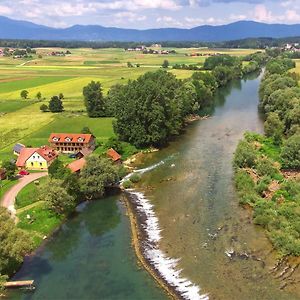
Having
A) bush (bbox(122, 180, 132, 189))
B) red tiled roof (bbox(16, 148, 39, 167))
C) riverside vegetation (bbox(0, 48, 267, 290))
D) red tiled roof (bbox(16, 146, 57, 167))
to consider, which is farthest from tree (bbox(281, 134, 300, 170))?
red tiled roof (bbox(16, 148, 39, 167))

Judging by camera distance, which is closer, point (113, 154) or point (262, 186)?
point (262, 186)

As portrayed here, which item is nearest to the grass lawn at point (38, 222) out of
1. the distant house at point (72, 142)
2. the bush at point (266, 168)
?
the distant house at point (72, 142)

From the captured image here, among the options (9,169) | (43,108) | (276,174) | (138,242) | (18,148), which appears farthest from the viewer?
(43,108)

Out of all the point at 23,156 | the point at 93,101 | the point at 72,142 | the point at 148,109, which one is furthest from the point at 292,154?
the point at 93,101

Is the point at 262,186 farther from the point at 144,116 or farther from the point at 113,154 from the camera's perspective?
the point at 144,116

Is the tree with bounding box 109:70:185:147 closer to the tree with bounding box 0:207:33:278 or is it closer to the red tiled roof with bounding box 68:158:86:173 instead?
the red tiled roof with bounding box 68:158:86:173

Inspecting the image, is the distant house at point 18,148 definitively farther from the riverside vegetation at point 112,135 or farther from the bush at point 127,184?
the bush at point 127,184
